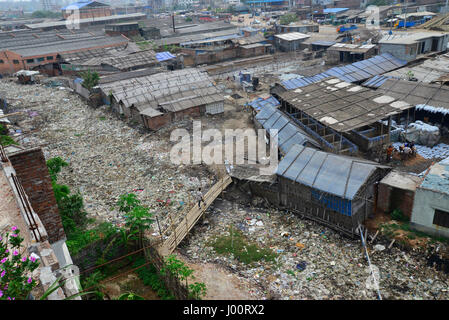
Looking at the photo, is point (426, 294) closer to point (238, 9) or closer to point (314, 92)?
point (314, 92)

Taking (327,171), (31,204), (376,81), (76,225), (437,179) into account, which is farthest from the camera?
(376,81)

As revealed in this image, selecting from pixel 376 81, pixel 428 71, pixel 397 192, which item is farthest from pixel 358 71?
pixel 397 192

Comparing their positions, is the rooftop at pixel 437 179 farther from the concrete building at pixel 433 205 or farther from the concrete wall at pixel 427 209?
the concrete wall at pixel 427 209

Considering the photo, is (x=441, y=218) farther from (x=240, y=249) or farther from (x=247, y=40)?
(x=247, y=40)

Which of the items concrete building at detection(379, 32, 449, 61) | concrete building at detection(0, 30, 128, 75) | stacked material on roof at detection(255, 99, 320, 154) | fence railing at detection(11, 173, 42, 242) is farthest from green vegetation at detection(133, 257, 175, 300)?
concrete building at detection(0, 30, 128, 75)

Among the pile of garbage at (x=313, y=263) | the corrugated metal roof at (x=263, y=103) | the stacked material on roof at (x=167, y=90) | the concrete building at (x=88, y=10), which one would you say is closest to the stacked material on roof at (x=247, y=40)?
the stacked material on roof at (x=167, y=90)

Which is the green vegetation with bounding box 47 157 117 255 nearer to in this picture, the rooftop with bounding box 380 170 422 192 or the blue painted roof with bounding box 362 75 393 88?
the rooftop with bounding box 380 170 422 192
